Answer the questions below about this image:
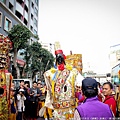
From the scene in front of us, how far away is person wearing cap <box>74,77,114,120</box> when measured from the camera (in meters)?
1.86

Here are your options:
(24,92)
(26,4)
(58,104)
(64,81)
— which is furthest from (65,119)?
(26,4)

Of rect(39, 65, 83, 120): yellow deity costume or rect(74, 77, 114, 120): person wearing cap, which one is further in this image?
rect(39, 65, 83, 120): yellow deity costume

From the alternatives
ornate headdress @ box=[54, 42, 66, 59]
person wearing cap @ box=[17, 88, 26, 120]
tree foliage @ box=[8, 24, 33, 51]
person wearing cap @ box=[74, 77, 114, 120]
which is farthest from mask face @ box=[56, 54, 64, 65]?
tree foliage @ box=[8, 24, 33, 51]

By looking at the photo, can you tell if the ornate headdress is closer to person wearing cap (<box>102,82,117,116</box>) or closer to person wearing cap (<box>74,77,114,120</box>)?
person wearing cap (<box>102,82,117,116</box>)

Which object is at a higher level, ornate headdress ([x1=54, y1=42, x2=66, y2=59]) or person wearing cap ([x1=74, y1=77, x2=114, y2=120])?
ornate headdress ([x1=54, y1=42, x2=66, y2=59])

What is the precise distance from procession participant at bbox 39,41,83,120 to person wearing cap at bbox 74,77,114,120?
1151mm

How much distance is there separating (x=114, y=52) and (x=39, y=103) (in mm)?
7897

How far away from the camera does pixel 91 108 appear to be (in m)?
1.89

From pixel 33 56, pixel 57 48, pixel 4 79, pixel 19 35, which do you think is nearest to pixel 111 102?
pixel 57 48

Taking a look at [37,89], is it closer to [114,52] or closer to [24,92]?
[24,92]

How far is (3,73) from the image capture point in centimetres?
387

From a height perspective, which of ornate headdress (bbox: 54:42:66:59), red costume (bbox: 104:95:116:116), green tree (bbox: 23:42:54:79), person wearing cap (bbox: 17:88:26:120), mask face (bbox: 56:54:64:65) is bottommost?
person wearing cap (bbox: 17:88:26:120)

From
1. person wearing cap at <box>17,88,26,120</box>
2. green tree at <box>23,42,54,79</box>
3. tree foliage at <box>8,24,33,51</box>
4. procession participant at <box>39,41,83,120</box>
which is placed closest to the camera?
procession participant at <box>39,41,83,120</box>

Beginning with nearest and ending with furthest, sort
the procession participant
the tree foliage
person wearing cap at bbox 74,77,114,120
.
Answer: person wearing cap at bbox 74,77,114,120 < the procession participant < the tree foliage
